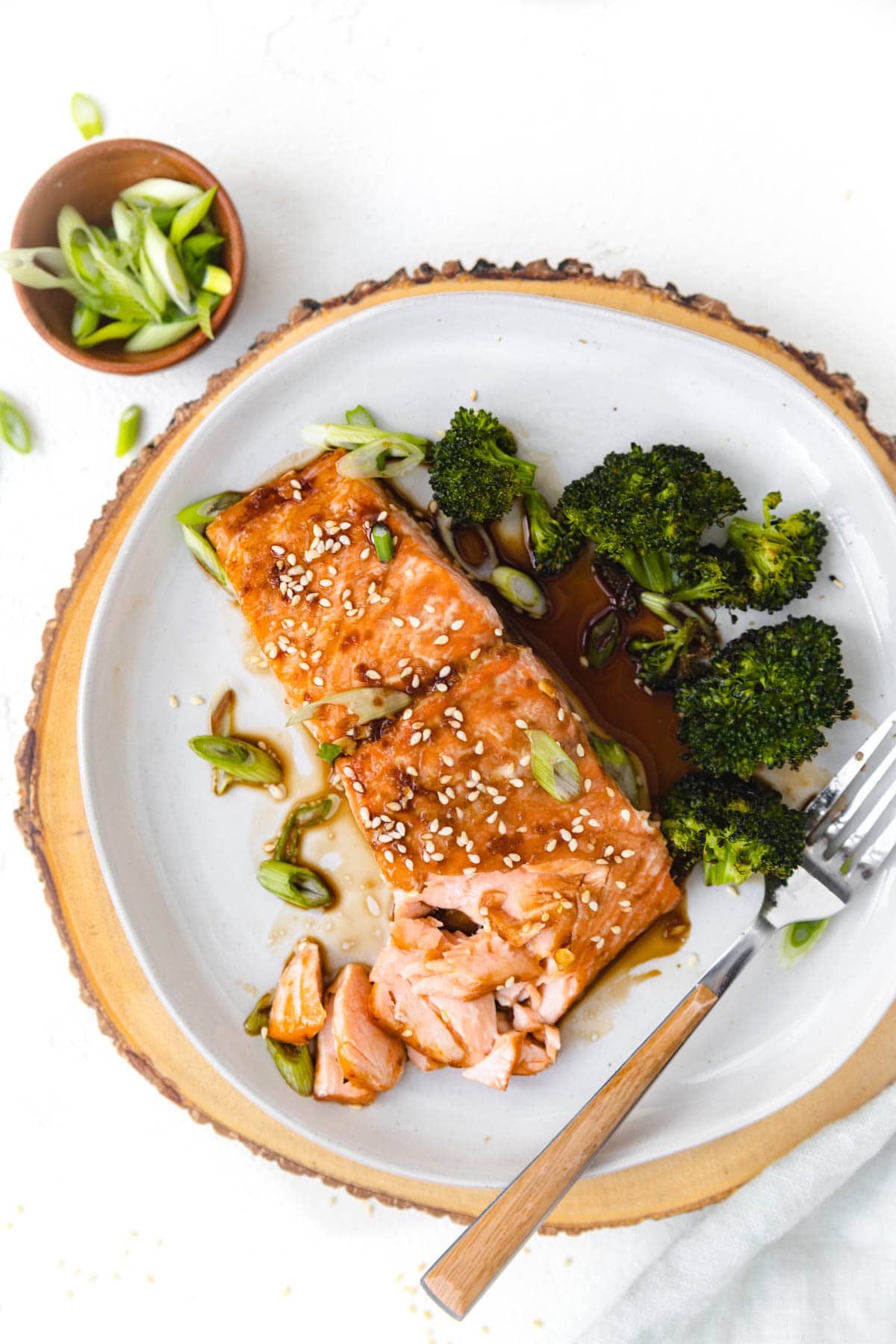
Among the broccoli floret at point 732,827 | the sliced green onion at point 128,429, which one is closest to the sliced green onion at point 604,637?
the broccoli floret at point 732,827

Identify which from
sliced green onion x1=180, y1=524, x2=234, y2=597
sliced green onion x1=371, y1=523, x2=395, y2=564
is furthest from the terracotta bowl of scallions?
sliced green onion x1=371, y1=523, x2=395, y2=564

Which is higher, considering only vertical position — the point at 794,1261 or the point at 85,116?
the point at 85,116

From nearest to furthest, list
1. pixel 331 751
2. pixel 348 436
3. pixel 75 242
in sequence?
pixel 331 751
pixel 348 436
pixel 75 242

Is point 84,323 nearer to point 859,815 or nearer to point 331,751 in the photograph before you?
point 331,751

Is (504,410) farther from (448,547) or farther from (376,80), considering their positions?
(376,80)

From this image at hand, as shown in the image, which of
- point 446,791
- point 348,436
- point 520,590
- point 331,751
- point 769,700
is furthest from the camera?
point 520,590

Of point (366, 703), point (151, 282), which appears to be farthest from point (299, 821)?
point (151, 282)
